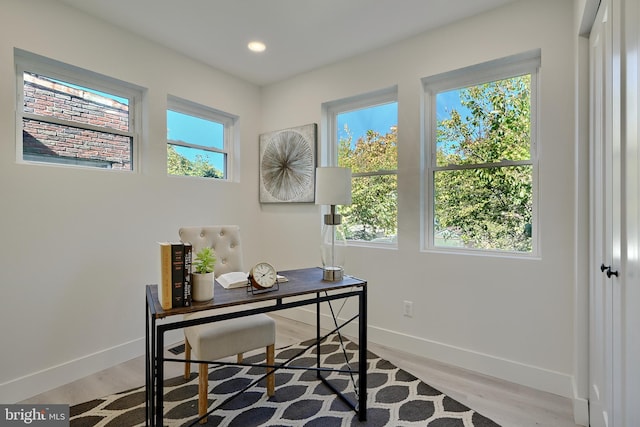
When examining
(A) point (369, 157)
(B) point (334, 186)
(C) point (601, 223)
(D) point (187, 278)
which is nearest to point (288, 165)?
(A) point (369, 157)

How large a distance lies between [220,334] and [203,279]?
519mm

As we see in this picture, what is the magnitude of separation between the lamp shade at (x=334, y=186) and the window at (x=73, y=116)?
1.72 meters

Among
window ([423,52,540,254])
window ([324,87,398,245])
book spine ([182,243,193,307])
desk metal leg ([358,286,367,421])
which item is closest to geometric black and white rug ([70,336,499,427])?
desk metal leg ([358,286,367,421])

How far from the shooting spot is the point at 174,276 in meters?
1.38

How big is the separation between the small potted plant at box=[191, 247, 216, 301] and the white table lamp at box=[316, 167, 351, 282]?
2.35ft

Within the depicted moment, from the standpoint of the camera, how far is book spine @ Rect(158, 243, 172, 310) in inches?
53.2

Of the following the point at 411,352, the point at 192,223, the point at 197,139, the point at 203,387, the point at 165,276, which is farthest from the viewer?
the point at 197,139

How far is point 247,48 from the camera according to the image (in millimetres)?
2844

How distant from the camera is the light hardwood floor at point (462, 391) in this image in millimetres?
1855

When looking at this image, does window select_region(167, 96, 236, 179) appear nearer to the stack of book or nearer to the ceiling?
the ceiling

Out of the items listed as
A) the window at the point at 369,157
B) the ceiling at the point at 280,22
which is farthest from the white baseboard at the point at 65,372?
→ the ceiling at the point at 280,22

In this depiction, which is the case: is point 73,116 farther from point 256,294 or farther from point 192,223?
point 256,294

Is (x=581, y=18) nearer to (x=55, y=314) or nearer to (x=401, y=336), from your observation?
(x=401, y=336)

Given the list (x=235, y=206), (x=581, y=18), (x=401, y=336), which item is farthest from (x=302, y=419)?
(x=581, y=18)
